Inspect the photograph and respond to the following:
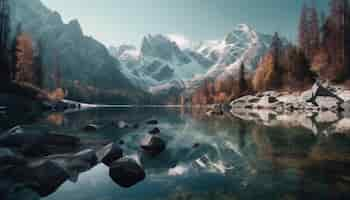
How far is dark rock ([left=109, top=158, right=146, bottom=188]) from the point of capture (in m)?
9.71

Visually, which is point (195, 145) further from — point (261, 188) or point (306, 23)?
point (306, 23)

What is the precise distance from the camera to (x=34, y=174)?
8648mm

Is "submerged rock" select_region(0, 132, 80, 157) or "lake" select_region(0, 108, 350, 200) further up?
"submerged rock" select_region(0, 132, 80, 157)

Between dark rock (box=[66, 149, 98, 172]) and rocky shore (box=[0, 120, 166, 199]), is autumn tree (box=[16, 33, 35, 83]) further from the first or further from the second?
dark rock (box=[66, 149, 98, 172])

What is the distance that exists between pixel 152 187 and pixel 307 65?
81076 millimetres

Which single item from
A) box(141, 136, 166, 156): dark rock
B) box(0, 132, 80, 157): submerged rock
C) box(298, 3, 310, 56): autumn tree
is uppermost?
box(298, 3, 310, 56): autumn tree

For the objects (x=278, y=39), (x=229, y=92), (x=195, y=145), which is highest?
(x=278, y=39)

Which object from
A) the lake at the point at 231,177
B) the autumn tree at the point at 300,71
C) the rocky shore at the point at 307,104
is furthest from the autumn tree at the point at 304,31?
the lake at the point at 231,177

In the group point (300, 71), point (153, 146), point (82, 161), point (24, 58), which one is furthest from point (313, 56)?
point (24, 58)

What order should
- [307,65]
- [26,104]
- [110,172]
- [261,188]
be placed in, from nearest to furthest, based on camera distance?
[261,188]
[110,172]
[26,104]
[307,65]

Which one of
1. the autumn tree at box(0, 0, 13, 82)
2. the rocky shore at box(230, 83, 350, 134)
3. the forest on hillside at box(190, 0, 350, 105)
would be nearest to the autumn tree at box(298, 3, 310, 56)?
the forest on hillside at box(190, 0, 350, 105)

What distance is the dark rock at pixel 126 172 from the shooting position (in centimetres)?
971

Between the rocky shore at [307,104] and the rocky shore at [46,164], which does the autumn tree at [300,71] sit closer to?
the rocky shore at [307,104]

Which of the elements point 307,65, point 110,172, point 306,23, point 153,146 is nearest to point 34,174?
point 110,172
